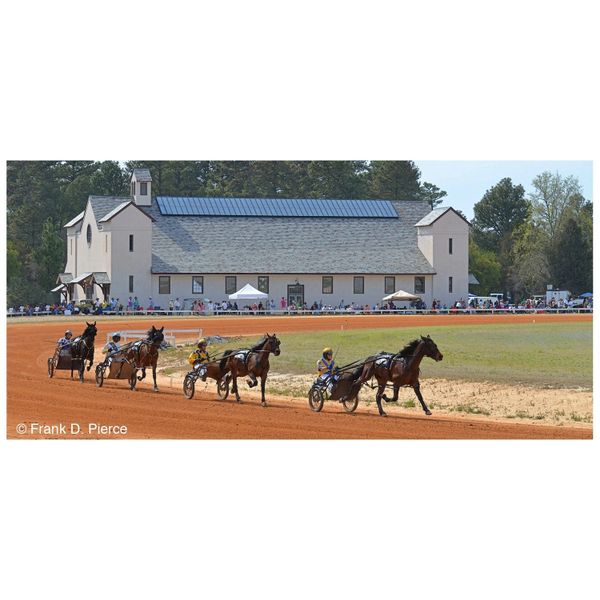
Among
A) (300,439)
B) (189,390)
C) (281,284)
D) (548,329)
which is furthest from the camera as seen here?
(281,284)

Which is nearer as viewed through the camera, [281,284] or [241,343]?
[241,343]

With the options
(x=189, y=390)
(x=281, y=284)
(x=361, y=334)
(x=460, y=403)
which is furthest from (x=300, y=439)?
(x=281, y=284)

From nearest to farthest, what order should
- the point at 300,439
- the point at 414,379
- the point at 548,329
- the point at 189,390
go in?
the point at 300,439, the point at 414,379, the point at 189,390, the point at 548,329

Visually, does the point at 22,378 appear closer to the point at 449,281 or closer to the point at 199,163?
the point at 199,163

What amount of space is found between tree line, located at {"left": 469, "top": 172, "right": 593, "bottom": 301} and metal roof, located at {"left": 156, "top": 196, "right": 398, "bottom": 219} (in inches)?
167

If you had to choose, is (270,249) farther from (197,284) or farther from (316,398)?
(316,398)

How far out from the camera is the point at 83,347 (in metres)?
29.8

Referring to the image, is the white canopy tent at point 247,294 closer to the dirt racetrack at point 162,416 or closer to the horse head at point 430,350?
the dirt racetrack at point 162,416

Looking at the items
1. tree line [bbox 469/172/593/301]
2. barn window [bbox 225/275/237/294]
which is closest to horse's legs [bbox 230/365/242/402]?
tree line [bbox 469/172/593/301]

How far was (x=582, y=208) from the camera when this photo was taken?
33750mm

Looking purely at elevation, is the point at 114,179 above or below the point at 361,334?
above

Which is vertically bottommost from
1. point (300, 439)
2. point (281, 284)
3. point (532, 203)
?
point (300, 439)

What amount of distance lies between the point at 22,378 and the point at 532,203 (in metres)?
20.4

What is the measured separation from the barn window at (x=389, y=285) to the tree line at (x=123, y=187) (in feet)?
10.7
